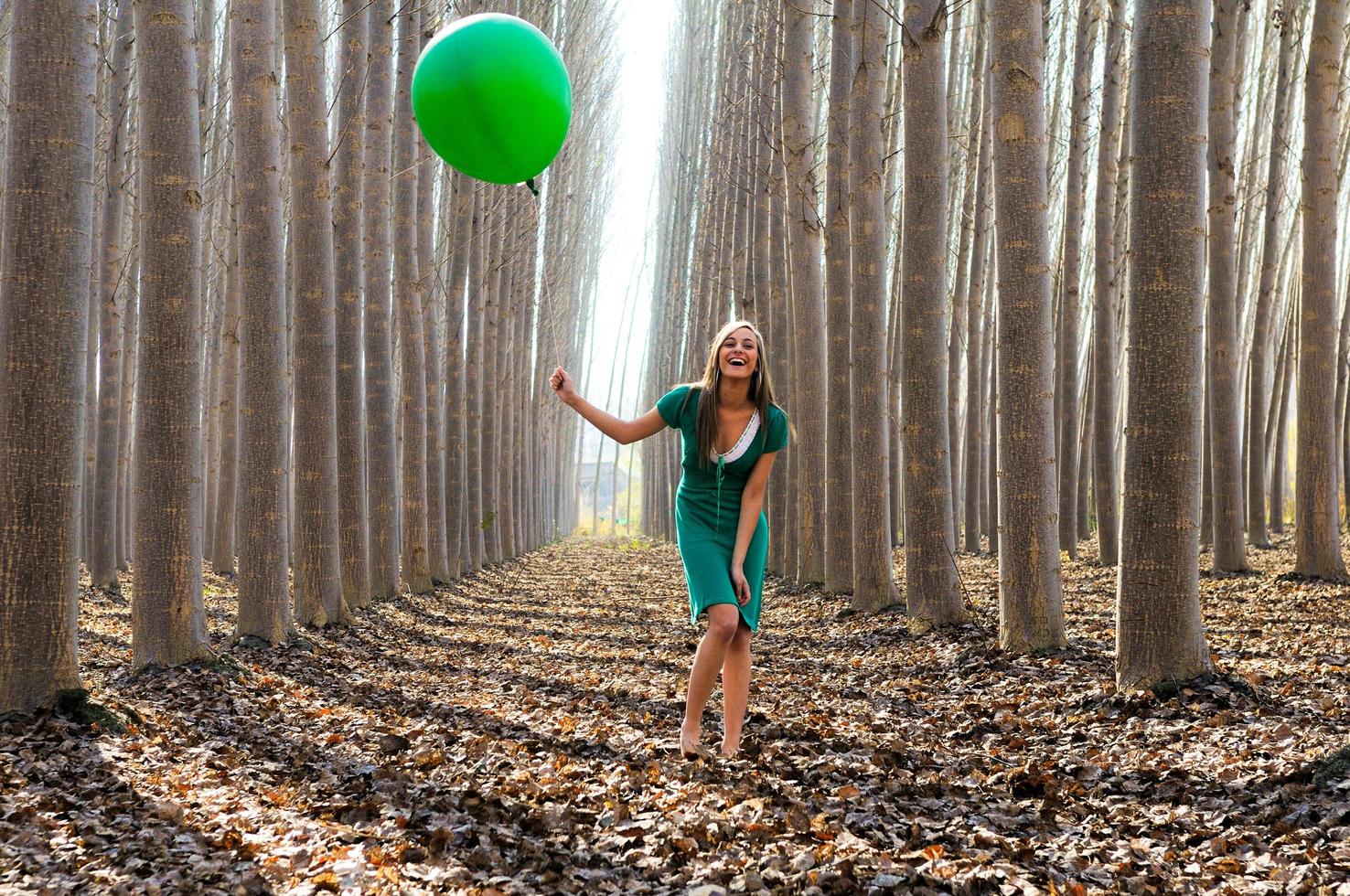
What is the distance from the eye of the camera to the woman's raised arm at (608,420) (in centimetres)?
435

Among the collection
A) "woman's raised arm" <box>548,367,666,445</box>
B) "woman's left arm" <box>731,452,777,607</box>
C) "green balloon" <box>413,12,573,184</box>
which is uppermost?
"green balloon" <box>413,12,573,184</box>

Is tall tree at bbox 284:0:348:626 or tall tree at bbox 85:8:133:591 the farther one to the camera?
tall tree at bbox 85:8:133:591

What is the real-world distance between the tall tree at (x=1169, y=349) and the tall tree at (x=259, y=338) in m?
5.54

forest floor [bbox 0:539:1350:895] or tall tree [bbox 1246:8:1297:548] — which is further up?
tall tree [bbox 1246:8:1297:548]

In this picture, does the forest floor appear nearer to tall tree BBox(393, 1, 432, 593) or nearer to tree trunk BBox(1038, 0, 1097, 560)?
tall tree BBox(393, 1, 432, 593)

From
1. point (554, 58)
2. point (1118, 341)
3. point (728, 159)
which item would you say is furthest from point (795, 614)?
point (1118, 341)

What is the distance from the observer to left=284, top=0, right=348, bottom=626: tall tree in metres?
8.62

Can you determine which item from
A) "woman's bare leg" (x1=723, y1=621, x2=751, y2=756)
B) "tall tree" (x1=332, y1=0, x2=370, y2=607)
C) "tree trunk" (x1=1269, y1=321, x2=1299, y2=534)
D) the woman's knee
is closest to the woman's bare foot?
"woman's bare leg" (x1=723, y1=621, x2=751, y2=756)

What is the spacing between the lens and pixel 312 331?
8.65m

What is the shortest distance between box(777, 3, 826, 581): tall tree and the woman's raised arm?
666 cm

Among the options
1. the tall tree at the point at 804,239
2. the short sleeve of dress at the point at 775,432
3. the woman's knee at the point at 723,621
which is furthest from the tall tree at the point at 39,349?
the tall tree at the point at 804,239

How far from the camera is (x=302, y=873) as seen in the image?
9.80ft

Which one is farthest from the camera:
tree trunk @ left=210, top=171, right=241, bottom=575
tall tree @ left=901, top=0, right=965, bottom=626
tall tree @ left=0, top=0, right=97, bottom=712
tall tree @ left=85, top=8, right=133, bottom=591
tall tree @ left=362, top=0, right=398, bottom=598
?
tree trunk @ left=210, top=171, right=241, bottom=575

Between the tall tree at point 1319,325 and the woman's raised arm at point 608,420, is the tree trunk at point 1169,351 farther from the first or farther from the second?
the tall tree at point 1319,325
